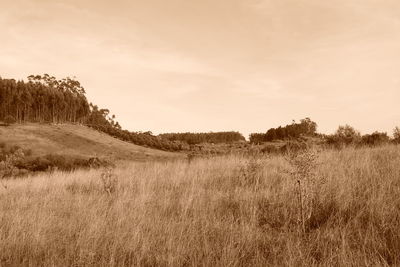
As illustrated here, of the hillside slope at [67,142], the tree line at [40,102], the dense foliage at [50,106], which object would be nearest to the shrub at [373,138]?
the hillside slope at [67,142]

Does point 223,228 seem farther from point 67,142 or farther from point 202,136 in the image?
point 202,136

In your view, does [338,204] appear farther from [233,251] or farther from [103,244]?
[103,244]

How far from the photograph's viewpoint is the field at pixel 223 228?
11.6 ft

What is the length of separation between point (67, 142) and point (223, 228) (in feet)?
173

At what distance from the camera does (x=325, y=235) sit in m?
4.04

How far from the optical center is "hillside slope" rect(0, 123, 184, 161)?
46.3 metres

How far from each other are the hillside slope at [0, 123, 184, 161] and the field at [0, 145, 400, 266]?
38.8 metres

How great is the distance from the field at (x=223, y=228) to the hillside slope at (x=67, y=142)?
3885cm

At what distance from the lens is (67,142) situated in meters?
53.2

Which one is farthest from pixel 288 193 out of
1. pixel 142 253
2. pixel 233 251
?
pixel 142 253

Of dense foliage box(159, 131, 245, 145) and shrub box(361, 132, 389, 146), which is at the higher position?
dense foliage box(159, 131, 245, 145)

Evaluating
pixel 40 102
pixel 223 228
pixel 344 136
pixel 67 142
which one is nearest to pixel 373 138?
pixel 344 136

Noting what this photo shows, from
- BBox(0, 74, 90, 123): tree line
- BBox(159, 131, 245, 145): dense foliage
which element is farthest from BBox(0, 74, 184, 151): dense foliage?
BBox(159, 131, 245, 145): dense foliage

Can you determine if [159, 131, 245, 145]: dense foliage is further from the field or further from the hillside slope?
the field
